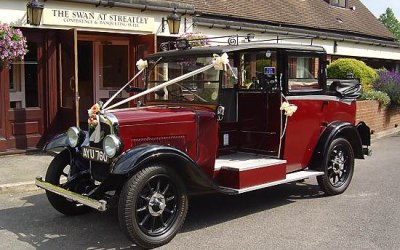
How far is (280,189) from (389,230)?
221cm

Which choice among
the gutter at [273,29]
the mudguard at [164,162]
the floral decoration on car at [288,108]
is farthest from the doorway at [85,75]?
the mudguard at [164,162]

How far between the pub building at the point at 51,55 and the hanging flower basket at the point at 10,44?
65 cm

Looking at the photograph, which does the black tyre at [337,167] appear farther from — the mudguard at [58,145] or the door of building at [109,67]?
the door of building at [109,67]

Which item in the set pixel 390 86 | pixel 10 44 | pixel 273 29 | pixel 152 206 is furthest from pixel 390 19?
pixel 152 206

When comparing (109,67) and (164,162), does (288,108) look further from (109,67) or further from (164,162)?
(109,67)

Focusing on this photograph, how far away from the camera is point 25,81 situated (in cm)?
1003

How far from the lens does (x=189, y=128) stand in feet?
18.1

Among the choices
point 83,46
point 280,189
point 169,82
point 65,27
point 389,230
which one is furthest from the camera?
point 83,46

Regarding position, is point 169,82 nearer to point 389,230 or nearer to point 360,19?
point 389,230

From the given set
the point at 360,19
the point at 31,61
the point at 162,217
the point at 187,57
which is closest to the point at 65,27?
the point at 31,61

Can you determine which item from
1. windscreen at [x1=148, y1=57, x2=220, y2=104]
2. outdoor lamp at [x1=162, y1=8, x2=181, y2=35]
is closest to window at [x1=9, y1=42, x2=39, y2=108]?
outdoor lamp at [x1=162, y1=8, x2=181, y2=35]

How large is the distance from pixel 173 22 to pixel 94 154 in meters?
6.73

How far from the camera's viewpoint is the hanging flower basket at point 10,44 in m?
8.43

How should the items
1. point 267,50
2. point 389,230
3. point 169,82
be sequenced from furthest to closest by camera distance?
point 267,50
point 169,82
point 389,230
